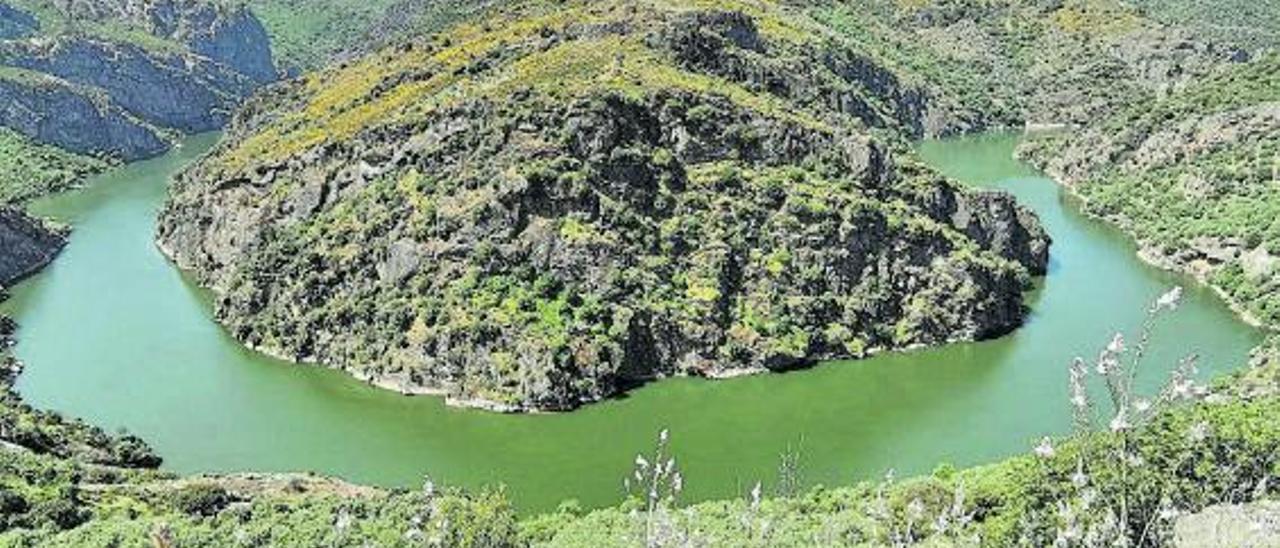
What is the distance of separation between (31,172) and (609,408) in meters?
135

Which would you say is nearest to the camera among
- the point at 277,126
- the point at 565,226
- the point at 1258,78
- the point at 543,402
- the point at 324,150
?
the point at 543,402

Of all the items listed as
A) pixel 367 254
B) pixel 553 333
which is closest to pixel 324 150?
pixel 367 254

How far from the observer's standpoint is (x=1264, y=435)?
4366 cm

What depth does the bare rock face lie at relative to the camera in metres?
123

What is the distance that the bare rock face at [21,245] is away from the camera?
123000 mm

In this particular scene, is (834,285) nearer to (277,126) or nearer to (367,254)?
(367,254)

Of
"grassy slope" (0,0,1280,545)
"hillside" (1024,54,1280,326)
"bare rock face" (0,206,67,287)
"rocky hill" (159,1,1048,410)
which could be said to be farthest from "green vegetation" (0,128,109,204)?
"hillside" (1024,54,1280,326)

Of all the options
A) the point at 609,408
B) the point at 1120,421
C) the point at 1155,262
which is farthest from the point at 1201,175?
the point at 1120,421

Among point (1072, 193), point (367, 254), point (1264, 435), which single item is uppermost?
point (1264, 435)

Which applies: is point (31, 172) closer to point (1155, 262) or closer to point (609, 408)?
point (609, 408)

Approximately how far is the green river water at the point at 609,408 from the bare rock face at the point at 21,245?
20.0 metres

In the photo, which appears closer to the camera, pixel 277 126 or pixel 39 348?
pixel 39 348

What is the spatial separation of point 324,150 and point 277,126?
21.2 metres

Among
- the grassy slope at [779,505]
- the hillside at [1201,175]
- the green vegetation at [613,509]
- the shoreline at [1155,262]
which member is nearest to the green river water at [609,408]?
the shoreline at [1155,262]
